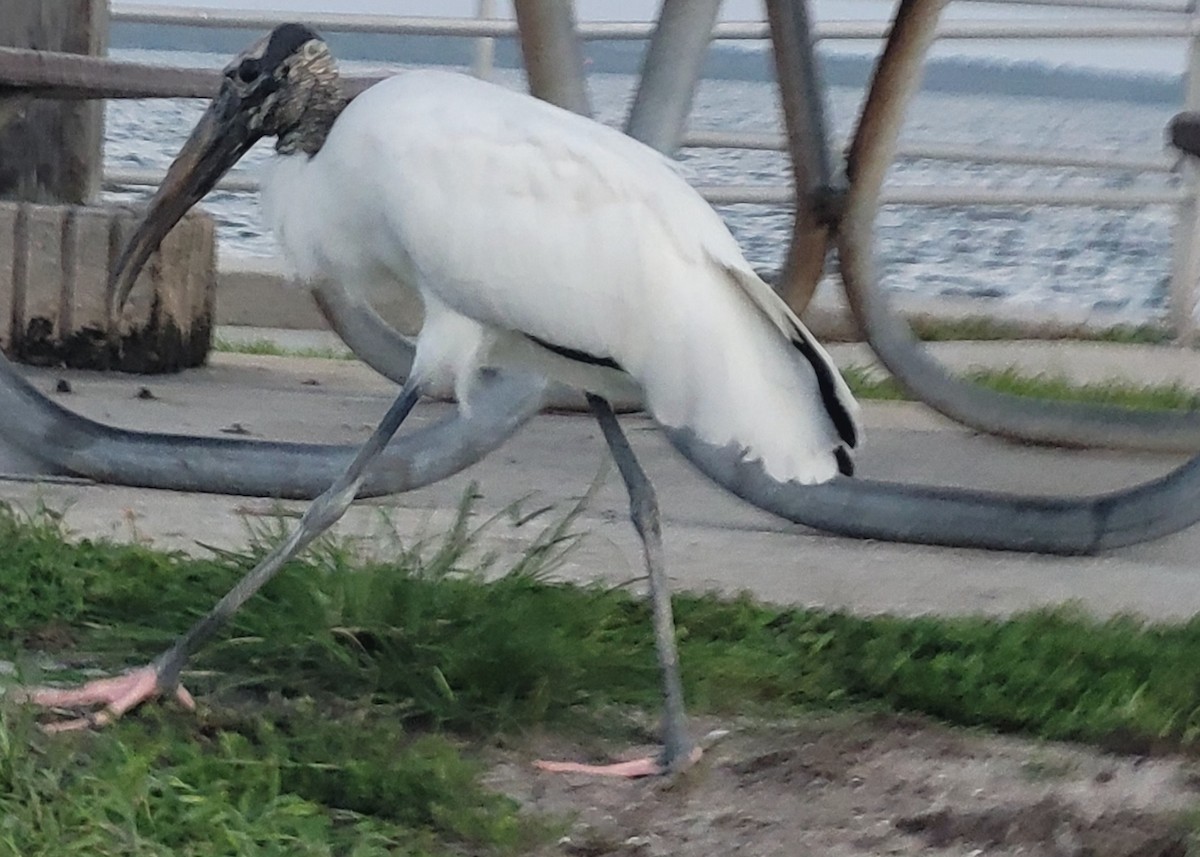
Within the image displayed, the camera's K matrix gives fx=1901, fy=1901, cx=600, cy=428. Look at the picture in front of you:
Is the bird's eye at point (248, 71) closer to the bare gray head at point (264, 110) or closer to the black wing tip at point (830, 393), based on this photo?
the bare gray head at point (264, 110)

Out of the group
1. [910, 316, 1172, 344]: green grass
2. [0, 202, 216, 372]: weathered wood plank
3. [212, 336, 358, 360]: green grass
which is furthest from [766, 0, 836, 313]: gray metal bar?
[910, 316, 1172, 344]: green grass

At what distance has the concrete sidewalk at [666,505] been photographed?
2941 mm

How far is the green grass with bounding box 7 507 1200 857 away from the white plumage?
0.30 meters

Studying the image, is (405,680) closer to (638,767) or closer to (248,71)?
(638,767)

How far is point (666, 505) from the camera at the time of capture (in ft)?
11.8

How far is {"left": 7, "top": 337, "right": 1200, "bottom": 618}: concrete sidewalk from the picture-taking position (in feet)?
9.65

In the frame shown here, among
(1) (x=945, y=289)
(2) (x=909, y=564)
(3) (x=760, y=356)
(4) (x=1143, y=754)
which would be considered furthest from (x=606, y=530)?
(1) (x=945, y=289)

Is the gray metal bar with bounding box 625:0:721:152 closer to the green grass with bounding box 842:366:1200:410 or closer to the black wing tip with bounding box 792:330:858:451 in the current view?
the black wing tip with bounding box 792:330:858:451

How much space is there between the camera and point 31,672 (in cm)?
218

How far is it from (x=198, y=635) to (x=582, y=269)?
615mm

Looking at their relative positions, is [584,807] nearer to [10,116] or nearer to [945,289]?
[10,116]

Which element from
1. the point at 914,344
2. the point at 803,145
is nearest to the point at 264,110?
the point at 803,145

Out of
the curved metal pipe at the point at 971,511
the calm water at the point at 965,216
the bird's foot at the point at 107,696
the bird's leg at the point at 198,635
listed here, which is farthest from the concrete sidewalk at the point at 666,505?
the calm water at the point at 965,216

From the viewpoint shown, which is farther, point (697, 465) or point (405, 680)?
point (697, 465)
